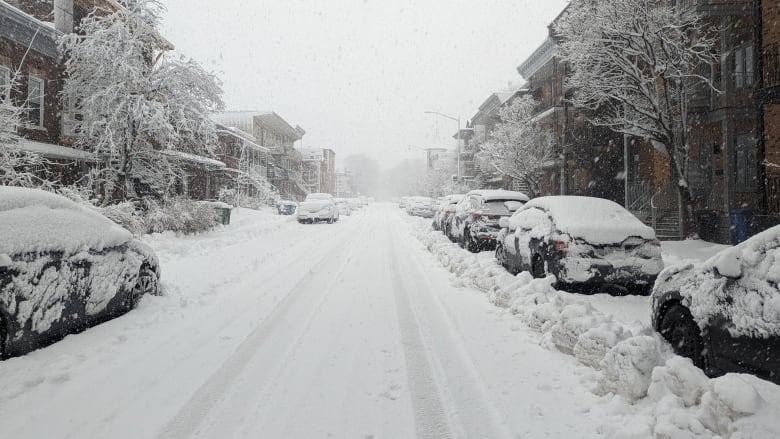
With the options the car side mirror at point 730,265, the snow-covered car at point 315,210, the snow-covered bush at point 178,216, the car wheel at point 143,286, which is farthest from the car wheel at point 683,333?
the snow-covered car at point 315,210

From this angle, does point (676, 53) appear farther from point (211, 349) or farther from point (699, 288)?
point (211, 349)

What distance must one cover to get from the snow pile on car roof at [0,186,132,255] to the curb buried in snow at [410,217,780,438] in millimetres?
5465

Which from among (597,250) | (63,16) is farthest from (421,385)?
(63,16)

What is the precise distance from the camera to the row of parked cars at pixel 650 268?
3.60 meters

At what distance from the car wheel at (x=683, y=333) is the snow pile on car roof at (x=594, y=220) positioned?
116 inches

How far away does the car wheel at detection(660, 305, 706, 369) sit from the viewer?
14.2 ft

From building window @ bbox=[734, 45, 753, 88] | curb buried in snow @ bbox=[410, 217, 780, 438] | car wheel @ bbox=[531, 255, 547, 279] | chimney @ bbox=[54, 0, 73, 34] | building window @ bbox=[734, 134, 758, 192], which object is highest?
chimney @ bbox=[54, 0, 73, 34]

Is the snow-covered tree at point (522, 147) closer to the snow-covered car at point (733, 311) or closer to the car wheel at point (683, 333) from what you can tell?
the car wheel at point (683, 333)

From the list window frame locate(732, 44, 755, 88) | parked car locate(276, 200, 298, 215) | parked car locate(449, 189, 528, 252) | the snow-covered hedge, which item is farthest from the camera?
parked car locate(276, 200, 298, 215)

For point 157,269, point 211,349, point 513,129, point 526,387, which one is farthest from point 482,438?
point 513,129

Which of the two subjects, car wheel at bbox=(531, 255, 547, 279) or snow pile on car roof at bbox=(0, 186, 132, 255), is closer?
snow pile on car roof at bbox=(0, 186, 132, 255)

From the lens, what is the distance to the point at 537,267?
8.81 m

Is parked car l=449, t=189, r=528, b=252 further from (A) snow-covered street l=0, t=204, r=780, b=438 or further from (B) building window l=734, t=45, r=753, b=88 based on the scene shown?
(B) building window l=734, t=45, r=753, b=88

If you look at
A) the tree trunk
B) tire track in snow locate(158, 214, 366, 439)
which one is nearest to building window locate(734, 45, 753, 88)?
the tree trunk
